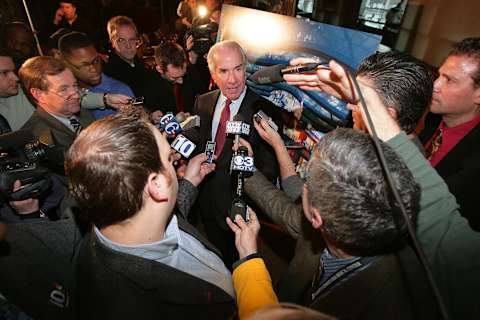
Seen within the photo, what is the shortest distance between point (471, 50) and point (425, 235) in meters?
1.41

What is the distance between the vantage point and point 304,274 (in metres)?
1.29

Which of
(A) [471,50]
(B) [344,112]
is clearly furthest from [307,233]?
(A) [471,50]

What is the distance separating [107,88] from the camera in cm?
291

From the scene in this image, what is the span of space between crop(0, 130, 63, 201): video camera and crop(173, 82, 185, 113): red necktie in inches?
83.7

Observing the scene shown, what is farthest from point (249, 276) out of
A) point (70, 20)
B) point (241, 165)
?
point (70, 20)

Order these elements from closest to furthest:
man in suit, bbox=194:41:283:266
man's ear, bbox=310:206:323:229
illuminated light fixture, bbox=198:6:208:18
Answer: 1. man's ear, bbox=310:206:323:229
2. man in suit, bbox=194:41:283:266
3. illuminated light fixture, bbox=198:6:208:18

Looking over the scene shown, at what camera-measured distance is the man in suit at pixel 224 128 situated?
2.36 meters

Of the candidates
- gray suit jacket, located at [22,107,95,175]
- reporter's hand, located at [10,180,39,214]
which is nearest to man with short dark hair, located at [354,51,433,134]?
reporter's hand, located at [10,180,39,214]

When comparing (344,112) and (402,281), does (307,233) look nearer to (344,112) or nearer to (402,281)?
(402,281)

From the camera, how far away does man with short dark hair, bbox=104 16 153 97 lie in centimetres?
327

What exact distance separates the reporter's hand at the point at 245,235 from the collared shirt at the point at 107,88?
84.5 inches

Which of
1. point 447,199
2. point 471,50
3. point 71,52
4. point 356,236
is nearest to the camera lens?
point 356,236

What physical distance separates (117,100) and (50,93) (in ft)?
2.01

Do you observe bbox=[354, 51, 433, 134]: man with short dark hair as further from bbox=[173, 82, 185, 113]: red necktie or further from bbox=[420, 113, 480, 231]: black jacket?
bbox=[173, 82, 185, 113]: red necktie
